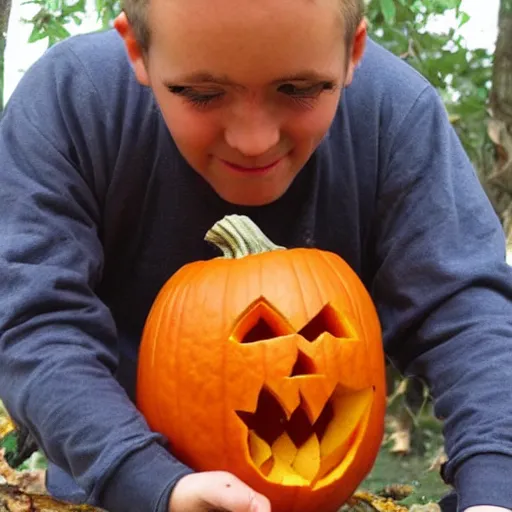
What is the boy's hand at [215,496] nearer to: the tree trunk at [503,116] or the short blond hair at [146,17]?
the short blond hair at [146,17]

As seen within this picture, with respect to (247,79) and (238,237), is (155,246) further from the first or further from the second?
(247,79)

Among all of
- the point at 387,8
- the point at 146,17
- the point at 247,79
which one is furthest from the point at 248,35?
the point at 387,8

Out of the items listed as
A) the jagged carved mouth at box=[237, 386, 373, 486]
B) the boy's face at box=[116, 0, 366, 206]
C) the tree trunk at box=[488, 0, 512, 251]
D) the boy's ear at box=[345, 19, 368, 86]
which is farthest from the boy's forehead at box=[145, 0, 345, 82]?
the tree trunk at box=[488, 0, 512, 251]

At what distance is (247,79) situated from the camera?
1166mm

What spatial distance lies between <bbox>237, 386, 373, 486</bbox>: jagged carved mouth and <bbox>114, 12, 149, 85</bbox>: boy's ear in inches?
18.4

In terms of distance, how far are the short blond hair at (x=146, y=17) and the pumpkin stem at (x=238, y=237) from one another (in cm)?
29

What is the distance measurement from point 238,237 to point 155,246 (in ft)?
0.67

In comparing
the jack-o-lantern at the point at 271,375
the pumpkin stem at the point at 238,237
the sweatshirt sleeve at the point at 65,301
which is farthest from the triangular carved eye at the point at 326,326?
the sweatshirt sleeve at the point at 65,301

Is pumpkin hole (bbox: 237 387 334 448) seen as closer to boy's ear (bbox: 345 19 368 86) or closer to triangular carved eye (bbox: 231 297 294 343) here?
triangular carved eye (bbox: 231 297 294 343)

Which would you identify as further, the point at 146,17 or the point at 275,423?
the point at 275,423

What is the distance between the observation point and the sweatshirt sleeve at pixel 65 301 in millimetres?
Result: 1230

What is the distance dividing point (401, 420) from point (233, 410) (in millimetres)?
1209

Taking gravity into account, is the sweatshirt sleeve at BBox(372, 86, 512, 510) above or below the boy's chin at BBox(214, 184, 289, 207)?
below

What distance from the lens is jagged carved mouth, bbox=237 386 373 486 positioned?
135cm
